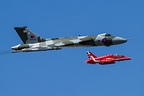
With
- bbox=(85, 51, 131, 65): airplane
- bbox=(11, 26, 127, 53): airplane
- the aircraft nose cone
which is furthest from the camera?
bbox=(85, 51, 131, 65): airplane

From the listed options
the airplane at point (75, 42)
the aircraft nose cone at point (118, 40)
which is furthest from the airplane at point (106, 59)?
the aircraft nose cone at point (118, 40)

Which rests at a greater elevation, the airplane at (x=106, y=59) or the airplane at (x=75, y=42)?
the airplane at (x=75, y=42)


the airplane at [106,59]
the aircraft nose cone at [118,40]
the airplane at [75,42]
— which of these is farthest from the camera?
the airplane at [106,59]

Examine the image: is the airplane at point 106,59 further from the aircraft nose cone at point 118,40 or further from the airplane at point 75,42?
the aircraft nose cone at point 118,40

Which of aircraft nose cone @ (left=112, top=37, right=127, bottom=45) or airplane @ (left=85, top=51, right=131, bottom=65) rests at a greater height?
aircraft nose cone @ (left=112, top=37, right=127, bottom=45)

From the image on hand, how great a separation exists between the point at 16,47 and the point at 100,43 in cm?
2490

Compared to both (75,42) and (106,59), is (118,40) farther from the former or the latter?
(75,42)

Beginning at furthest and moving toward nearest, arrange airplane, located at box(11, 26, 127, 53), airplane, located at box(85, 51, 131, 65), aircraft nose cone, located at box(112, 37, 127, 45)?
airplane, located at box(85, 51, 131, 65), airplane, located at box(11, 26, 127, 53), aircraft nose cone, located at box(112, 37, 127, 45)

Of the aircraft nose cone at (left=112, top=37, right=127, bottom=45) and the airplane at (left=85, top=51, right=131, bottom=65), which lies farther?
the airplane at (left=85, top=51, right=131, bottom=65)

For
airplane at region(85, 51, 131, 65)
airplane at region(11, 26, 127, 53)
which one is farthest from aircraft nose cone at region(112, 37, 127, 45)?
airplane at region(85, 51, 131, 65)

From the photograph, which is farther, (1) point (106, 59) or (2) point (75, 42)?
(1) point (106, 59)

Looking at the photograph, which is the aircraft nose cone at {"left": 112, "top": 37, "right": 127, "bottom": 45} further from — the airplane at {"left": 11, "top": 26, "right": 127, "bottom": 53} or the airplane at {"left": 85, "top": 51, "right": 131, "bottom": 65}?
the airplane at {"left": 85, "top": 51, "right": 131, "bottom": 65}

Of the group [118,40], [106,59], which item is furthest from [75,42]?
[118,40]

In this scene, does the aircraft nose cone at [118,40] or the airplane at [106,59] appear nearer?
the aircraft nose cone at [118,40]
